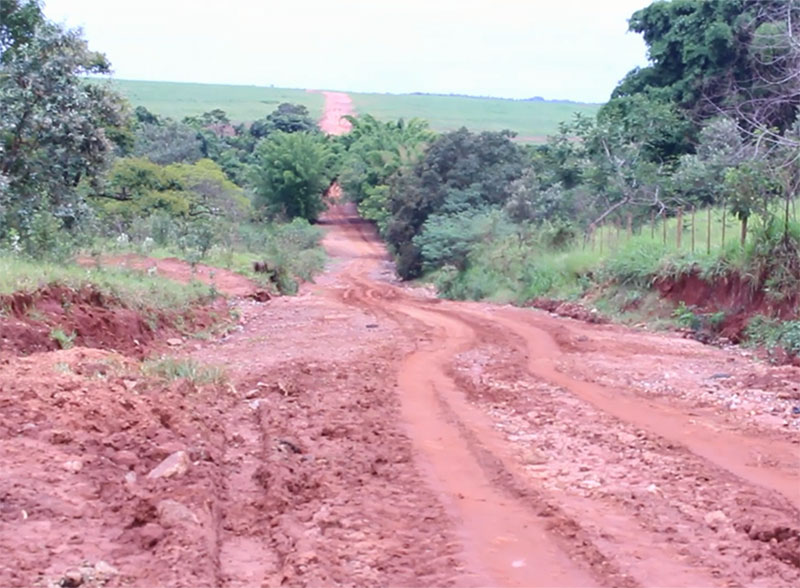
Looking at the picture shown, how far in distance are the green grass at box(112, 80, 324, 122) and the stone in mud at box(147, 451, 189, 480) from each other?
104 m

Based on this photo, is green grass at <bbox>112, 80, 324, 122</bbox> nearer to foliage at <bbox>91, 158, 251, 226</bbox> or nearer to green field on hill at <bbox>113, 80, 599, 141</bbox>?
green field on hill at <bbox>113, 80, 599, 141</bbox>

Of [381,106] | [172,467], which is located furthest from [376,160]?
[381,106]

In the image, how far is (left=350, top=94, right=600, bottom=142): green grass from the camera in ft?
399

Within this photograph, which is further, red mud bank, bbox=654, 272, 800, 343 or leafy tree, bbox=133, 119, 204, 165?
leafy tree, bbox=133, 119, 204, 165

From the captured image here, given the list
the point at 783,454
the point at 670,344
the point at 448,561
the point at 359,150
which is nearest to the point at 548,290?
the point at 670,344

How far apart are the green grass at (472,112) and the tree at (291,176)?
165 feet

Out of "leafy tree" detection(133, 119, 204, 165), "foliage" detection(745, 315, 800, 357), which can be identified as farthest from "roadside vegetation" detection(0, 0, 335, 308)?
"leafy tree" detection(133, 119, 204, 165)

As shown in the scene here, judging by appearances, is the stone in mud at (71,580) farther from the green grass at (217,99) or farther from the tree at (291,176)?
the green grass at (217,99)

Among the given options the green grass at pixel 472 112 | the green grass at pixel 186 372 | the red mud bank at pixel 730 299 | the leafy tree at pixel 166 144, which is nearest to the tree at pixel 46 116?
the green grass at pixel 186 372

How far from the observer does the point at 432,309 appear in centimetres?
2044

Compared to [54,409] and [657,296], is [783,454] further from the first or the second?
[657,296]

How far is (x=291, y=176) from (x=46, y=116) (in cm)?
4120

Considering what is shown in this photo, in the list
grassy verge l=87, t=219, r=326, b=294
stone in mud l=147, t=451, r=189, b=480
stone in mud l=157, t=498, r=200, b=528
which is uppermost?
stone in mud l=157, t=498, r=200, b=528

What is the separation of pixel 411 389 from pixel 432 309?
1120 centimetres
